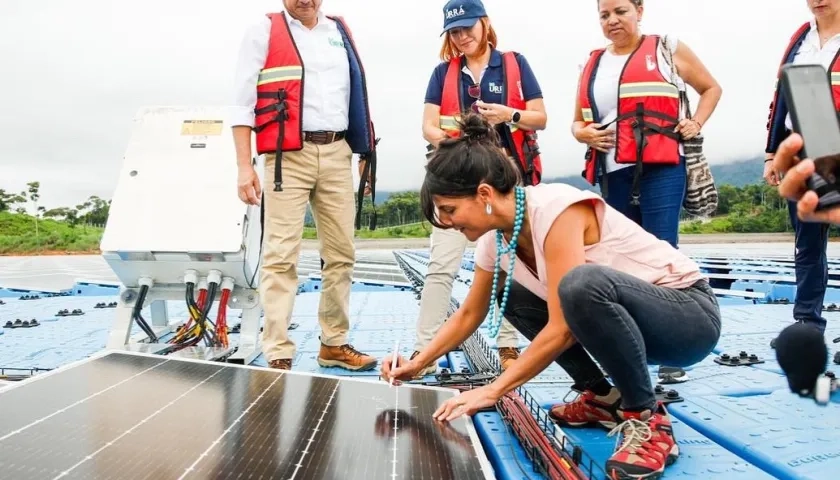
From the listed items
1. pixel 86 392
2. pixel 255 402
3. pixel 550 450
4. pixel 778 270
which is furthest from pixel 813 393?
pixel 778 270

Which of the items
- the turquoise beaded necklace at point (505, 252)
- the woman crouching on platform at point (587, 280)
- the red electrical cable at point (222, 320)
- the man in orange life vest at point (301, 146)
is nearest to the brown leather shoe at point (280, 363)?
the man in orange life vest at point (301, 146)

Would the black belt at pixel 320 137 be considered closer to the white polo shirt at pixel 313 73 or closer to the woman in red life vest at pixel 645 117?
the white polo shirt at pixel 313 73

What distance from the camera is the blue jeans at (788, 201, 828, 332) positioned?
306 centimetres

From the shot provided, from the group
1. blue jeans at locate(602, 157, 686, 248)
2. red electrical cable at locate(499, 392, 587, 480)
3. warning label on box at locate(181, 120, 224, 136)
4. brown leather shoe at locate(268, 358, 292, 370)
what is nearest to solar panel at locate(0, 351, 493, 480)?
red electrical cable at locate(499, 392, 587, 480)

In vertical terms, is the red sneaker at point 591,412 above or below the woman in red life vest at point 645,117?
below

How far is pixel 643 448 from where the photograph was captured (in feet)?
6.42

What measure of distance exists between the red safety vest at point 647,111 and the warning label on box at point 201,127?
2450 millimetres

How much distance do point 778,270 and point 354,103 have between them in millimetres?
10416

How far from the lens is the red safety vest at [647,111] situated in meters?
3.22

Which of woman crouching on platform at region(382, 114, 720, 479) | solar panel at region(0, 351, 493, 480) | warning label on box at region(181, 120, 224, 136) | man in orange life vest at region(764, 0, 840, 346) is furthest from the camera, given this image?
warning label on box at region(181, 120, 224, 136)

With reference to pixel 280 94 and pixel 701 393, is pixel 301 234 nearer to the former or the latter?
pixel 280 94

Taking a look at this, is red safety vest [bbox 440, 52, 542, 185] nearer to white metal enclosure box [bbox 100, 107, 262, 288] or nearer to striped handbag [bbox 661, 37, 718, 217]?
striped handbag [bbox 661, 37, 718, 217]

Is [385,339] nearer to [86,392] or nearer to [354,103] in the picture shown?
[354,103]

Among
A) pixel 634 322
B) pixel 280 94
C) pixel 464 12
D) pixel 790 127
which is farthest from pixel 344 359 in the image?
pixel 790 127
